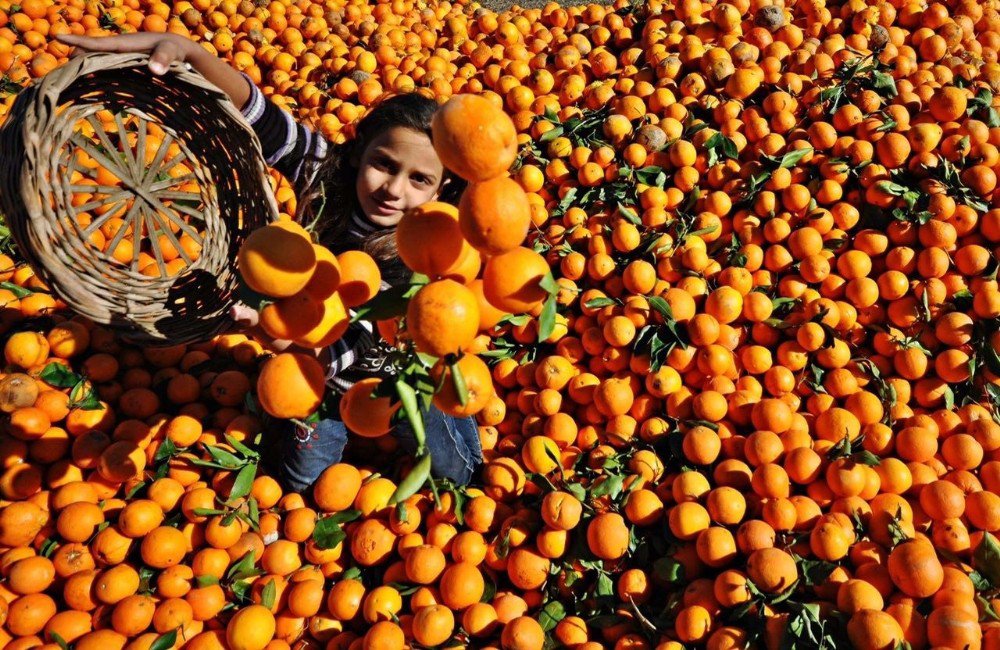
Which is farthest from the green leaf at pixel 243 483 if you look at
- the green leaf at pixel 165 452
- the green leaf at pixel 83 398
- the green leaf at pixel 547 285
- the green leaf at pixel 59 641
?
the green leaf at pixel 547 285

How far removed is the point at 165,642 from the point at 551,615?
130 cm

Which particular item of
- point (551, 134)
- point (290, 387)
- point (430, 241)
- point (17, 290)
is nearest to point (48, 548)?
point (17, 290)

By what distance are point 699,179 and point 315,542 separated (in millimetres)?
2782

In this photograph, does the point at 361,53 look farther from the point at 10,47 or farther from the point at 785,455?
the point at 785,455

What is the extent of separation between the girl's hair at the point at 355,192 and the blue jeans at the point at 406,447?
663 millimetres

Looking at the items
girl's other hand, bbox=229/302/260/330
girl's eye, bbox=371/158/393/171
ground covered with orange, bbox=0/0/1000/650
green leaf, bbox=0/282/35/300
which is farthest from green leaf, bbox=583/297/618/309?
green leaf, bbox=0/282/35/300

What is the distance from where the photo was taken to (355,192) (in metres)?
2.71

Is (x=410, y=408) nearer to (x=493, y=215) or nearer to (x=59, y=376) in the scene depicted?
(x=493, y=215)

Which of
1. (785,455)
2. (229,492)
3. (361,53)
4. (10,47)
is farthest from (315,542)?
(10,47)

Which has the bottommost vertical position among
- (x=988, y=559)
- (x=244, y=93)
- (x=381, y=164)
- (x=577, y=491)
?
(x=577, y=491)

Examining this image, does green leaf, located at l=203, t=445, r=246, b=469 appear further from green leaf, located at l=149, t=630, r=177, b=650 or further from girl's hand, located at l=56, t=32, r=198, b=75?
girl's hand, located at l=56, t=32, r=198, b=75

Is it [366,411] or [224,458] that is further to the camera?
[224,458]

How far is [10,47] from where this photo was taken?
3912 mm

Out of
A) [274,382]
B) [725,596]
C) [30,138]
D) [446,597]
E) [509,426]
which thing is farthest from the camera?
[509,426]
